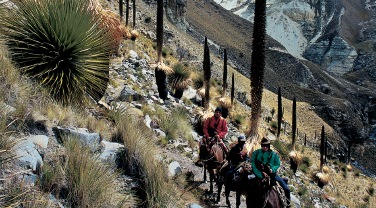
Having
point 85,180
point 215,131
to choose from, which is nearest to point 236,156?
point 215,131

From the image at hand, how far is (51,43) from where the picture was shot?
820cm

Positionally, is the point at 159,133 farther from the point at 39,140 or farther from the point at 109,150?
the point at 39,140

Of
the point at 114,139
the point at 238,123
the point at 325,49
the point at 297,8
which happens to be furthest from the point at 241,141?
the point at 297,8

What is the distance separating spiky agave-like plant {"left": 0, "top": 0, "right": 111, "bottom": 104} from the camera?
315 inches

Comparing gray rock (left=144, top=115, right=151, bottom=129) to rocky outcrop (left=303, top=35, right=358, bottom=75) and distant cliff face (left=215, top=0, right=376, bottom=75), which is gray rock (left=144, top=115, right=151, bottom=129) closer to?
rocky outcrop (left=303, top=35, right=358, bottom=75)

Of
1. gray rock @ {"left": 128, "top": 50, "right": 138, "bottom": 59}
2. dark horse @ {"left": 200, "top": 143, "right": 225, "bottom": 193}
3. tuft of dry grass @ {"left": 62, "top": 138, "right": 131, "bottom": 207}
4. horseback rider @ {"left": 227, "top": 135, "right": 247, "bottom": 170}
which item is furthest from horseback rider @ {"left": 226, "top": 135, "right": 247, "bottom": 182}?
gray rock @ {"left": 128, "top": 50, "right": 138, "bottom": 59}

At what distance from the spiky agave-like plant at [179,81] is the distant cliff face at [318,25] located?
14663 cm

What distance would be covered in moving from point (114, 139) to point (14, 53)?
8.95ft

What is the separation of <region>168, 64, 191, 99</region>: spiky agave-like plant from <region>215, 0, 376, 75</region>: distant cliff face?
147 m

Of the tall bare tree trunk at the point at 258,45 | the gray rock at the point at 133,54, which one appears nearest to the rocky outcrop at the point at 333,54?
the gray rock at the point at 133,54

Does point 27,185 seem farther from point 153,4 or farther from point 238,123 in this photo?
point 153,4

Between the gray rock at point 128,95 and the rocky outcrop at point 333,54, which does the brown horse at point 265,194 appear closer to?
→ the gray rock at point 128,95

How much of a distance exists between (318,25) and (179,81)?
590ft

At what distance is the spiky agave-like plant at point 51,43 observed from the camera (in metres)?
7.99
